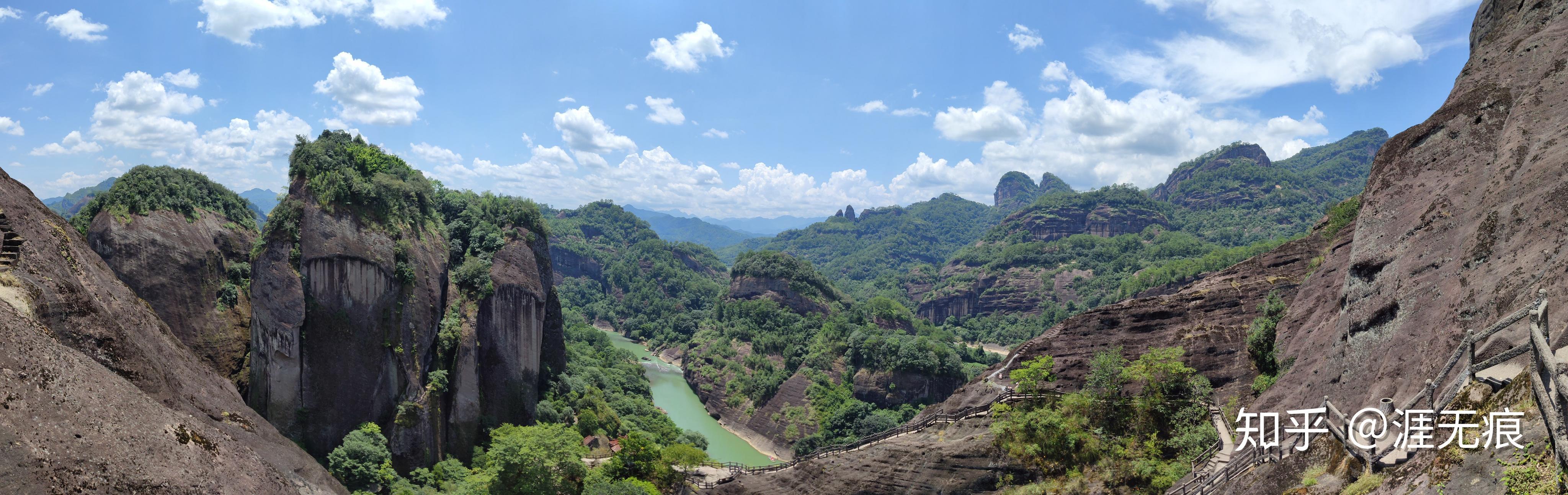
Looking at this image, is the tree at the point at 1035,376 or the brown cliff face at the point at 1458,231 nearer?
the brown cliff face at the point at 1458,231

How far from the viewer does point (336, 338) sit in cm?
3594

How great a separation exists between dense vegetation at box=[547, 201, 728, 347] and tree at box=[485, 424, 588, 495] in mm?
73377

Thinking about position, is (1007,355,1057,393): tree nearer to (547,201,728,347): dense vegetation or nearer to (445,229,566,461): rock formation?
(445,229,566,461): rock formation

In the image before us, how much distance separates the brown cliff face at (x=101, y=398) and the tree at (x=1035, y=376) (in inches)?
1007

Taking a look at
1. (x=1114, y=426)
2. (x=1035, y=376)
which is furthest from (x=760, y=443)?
(x=1114, y=426)

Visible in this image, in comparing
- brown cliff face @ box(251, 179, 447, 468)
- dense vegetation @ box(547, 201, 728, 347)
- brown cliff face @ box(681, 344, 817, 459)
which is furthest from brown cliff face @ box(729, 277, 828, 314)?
brown cliff face @ box(251, 179, 447, 468)

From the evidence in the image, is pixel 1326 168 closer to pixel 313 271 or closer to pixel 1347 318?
pixel 1347 318

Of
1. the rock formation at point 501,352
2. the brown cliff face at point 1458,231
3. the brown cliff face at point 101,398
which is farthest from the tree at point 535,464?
the brown cliff face at point 1458,231

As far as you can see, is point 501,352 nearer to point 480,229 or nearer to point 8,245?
point 480,229

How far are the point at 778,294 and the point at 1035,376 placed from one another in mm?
69888

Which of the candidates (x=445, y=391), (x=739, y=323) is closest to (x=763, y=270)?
(x=739, y=323)

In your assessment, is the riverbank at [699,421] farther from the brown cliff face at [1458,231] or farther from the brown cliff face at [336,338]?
the brown cliff face at [1458,231]

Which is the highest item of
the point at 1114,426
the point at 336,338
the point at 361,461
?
the point at 336,338

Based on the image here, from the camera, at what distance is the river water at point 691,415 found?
6400 cm
